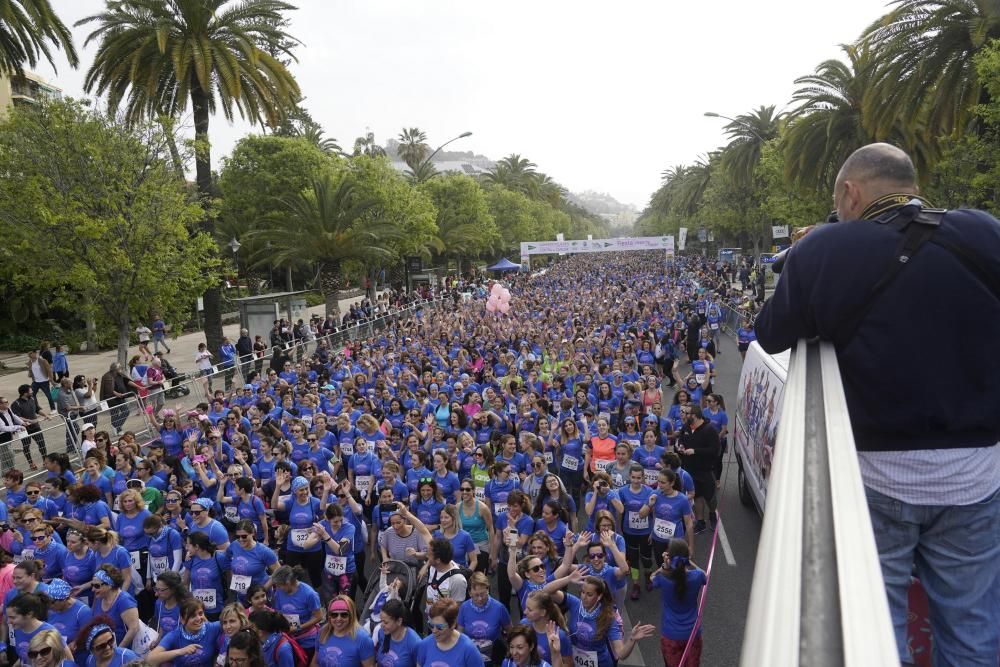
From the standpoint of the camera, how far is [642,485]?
789 cm

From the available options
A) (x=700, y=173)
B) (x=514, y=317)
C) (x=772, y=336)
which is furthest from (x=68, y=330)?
(x=700, y=173)

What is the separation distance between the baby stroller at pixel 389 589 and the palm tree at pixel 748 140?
Answer: 38361 mm

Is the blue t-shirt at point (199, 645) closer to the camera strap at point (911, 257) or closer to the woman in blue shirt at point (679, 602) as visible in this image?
the woman in blue shirt at point (679, 602)

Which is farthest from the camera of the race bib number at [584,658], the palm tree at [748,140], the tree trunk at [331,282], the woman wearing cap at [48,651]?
the palm tree at [748,140]

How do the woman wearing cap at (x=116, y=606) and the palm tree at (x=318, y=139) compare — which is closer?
the woman wearing cap at (x=116, y=606)

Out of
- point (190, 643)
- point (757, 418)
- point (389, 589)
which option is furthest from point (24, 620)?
point (757, 418)

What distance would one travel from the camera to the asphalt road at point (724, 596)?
256 inches

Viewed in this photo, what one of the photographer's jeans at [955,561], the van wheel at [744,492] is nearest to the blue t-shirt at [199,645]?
the photographer's jeans at [955,561]

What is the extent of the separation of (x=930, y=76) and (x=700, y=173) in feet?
153

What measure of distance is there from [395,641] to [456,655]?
0.55m

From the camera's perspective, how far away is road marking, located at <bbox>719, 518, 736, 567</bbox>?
8323 millimetres

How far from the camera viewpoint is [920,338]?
61.6 inches

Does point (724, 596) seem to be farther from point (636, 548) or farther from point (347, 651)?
point (347, 651)

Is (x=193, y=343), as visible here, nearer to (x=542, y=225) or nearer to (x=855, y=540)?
(x=855, y=540)
